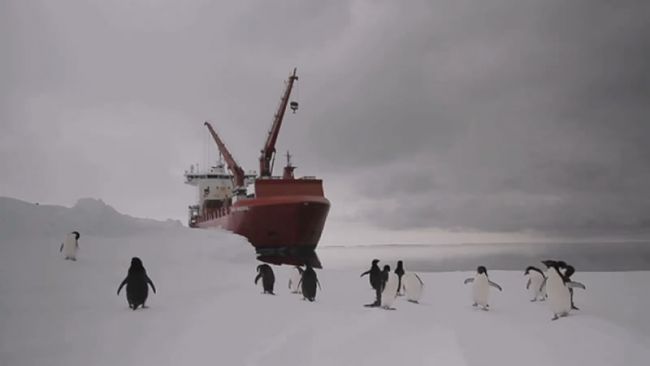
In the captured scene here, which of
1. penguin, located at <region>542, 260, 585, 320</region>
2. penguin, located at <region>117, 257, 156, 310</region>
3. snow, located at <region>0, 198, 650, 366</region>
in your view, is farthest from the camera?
penguin, located at <region>542, 260, 585, 320</region>

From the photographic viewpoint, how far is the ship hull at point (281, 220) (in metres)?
32.5

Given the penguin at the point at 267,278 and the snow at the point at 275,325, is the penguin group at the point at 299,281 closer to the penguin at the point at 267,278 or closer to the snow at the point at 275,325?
the penguin at the point at 267,278

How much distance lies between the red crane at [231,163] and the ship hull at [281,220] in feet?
38.8

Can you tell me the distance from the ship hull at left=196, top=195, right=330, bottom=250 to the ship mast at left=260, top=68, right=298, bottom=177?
10.9 metres

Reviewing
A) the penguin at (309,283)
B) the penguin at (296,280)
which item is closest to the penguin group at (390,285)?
the penguin at (309,283)

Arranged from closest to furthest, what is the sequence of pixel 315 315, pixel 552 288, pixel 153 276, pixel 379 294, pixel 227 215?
pixel 315 315 → pixel 552 288 → pixel 379 294 → pixel 153 276 → pixel 227 215

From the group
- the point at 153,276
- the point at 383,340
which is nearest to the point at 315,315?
the point at 383,340

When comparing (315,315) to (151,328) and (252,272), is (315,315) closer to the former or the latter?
(151,328)

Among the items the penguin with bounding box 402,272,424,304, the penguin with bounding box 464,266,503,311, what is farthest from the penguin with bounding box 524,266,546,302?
the penguin with bounding box 402,272,424,304

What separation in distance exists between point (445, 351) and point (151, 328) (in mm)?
4524

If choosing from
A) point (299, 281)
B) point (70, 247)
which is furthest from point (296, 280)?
point (70, 247)

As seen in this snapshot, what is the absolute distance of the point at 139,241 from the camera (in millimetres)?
19234

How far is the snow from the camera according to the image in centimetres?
582

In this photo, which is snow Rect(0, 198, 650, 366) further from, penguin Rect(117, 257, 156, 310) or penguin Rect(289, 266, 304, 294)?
penguin Rect(289, 266, 304, 294)
